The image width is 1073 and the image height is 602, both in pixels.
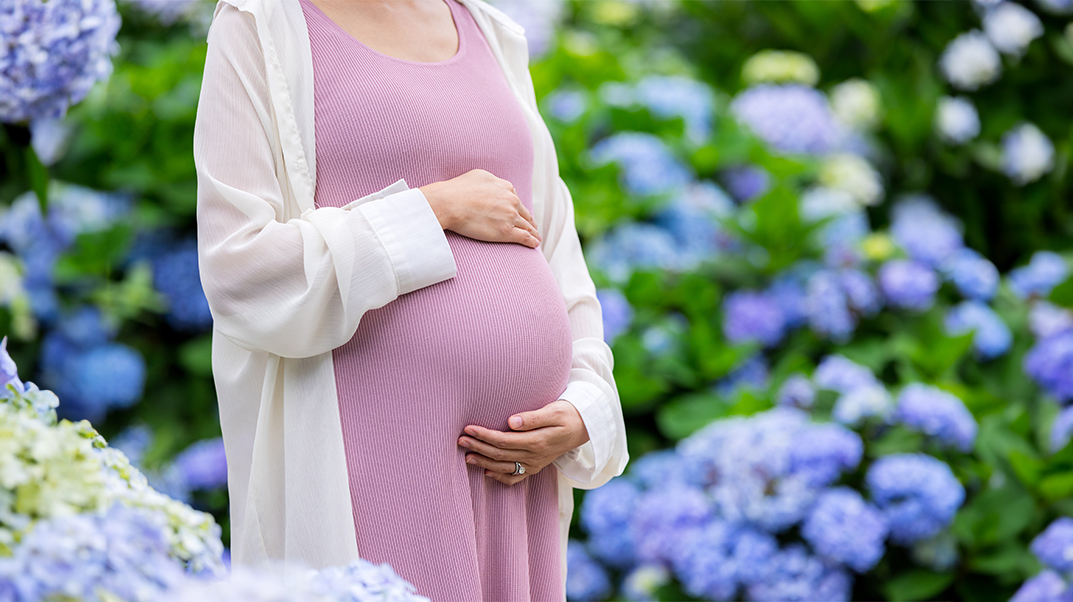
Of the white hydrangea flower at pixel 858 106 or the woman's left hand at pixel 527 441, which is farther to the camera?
the white hydrangea flower at pixel 858 106

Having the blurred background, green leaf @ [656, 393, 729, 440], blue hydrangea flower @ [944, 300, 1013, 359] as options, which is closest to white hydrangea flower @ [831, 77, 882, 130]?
the blurred background

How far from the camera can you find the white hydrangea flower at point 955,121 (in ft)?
10.9

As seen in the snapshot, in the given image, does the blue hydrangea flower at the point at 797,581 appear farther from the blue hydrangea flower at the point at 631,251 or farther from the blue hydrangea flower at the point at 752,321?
the blue hydrangea flower at the point at 631,251

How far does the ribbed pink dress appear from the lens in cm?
112

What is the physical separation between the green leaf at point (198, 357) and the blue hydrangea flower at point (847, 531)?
5.25 ft

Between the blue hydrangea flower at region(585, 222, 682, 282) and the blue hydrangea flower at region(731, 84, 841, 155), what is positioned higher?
the blue hydrangea flower at region(731, 84, 841, 155)

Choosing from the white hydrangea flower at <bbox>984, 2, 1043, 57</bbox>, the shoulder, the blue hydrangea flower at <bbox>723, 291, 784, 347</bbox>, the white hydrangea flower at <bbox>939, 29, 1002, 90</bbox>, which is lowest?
the blue hydrangea flower at <bbox>723, 291, 784, 347</bbox>

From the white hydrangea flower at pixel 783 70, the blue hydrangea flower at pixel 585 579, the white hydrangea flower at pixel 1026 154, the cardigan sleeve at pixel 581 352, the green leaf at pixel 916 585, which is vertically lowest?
the blue hydrangea flower at pixel 585 579

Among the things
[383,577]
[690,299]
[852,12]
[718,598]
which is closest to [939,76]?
[852,12]

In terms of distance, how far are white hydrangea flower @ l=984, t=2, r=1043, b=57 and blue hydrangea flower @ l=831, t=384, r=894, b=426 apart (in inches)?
73.9

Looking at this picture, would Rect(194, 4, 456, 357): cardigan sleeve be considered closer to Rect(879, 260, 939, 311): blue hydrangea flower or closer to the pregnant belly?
the pregnant belly

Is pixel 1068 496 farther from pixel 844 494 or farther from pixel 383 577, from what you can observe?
pixel 383 577

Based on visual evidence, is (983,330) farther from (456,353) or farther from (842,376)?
(456,353)

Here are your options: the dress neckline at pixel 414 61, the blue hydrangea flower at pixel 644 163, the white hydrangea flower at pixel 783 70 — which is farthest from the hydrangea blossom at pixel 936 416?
the white hydrangea flower at pixel 783 70
